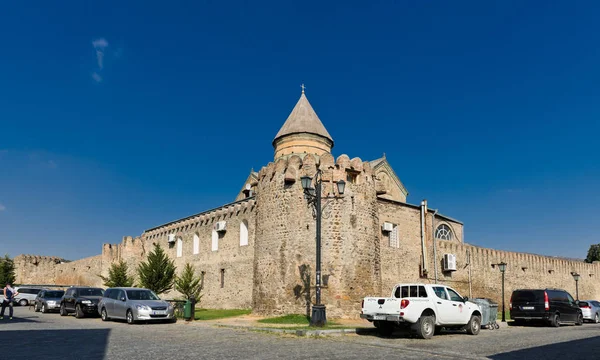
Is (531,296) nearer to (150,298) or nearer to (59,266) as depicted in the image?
(150,298)

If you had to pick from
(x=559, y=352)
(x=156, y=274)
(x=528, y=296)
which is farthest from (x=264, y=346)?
(x=156, y=274)

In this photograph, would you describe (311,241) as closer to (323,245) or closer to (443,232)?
(323,245)

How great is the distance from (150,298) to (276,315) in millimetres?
5565

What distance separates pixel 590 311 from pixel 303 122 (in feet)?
66.7

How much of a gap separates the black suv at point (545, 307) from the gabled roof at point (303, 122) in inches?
671

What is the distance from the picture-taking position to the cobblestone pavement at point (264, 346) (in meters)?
10.5

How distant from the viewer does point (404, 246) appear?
29406 mm

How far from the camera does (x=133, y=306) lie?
763 inches

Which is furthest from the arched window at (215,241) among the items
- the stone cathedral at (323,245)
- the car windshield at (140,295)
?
the car windshield at (140,295)

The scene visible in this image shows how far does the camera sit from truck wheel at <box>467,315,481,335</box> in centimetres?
1656

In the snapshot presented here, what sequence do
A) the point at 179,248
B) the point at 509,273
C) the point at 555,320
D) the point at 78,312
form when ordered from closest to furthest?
the point at 555,320
the point at 78,312
the point at 179,248
the point at 509,273

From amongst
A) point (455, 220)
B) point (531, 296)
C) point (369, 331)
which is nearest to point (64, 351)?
point (369, 331)

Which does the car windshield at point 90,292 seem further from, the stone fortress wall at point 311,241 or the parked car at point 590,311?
the parked car at point 590,311

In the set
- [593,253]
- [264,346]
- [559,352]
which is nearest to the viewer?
[559,352]
